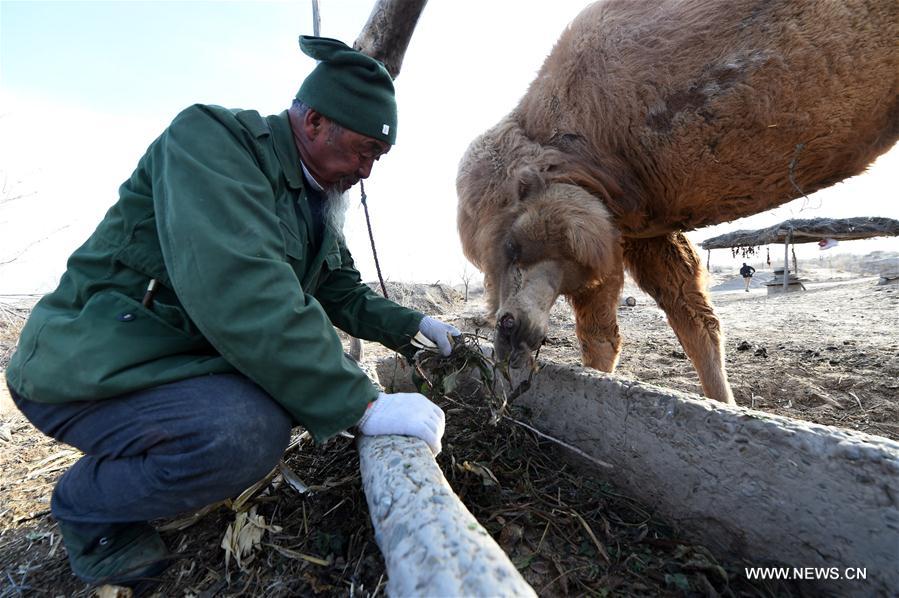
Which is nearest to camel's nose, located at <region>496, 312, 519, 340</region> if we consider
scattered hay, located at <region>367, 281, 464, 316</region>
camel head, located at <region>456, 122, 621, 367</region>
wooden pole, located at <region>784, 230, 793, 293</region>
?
camel head, located at <region>456, 122, 621, 367</region>

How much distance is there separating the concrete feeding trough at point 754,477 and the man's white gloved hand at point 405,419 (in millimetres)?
793

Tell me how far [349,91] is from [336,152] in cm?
24

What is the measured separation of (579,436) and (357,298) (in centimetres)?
129

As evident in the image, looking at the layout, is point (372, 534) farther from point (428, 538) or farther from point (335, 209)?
point (335, 209)

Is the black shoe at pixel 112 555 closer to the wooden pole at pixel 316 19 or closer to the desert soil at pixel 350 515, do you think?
the desert soil at pixel 350 515

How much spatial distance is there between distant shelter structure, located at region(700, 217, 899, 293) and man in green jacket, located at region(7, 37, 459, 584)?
54.4ft

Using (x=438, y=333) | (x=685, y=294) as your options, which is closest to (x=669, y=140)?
(x=685, y=294)

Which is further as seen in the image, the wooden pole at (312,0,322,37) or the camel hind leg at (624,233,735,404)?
the wooden pole at (312,0,322,37)

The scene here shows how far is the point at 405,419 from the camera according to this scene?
4.92 feet

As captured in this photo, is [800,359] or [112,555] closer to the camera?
[112,555]

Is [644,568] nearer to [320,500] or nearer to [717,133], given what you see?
[320,500]

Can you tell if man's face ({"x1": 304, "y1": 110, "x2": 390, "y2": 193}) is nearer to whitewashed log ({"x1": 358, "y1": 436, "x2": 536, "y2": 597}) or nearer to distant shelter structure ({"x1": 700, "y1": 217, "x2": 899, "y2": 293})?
whitewashed log ({"x1": 358, "y1": 436, "x2": 536, "y2": 597})

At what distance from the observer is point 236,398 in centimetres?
145

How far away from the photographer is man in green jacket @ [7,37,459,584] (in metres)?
1.36
